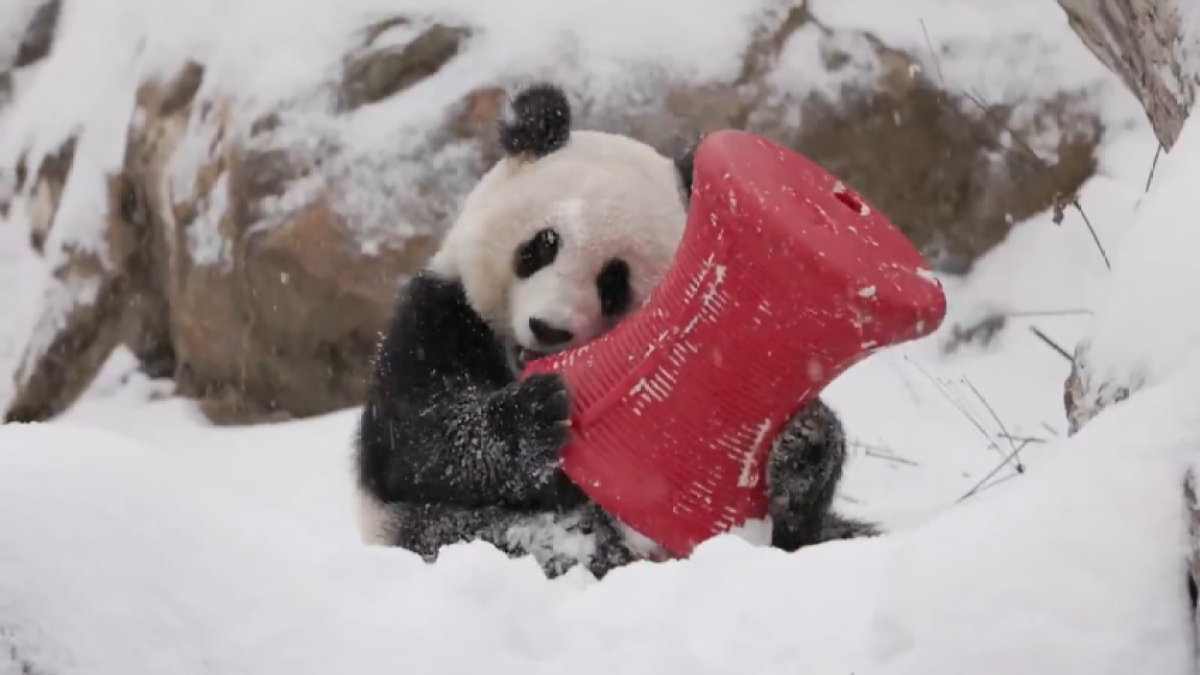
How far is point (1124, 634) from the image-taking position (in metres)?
0.93

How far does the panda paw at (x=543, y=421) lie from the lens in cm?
175

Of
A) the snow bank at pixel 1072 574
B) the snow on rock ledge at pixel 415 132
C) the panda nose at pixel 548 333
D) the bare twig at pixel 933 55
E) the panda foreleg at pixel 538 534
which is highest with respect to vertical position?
the snow bank at pixel 1072 574

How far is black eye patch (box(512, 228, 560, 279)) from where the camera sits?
2023 millimetres

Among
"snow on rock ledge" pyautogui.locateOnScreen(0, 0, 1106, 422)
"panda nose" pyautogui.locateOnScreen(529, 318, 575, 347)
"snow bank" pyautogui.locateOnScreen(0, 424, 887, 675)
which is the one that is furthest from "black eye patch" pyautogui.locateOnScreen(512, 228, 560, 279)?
"snow on rock ledge" pyautogui.locateOnScreen(0, 0, 1106, 422)

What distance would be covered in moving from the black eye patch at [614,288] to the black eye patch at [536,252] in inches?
3.9

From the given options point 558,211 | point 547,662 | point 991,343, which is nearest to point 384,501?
point 558,211

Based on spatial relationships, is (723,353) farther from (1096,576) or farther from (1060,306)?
(1060,306)

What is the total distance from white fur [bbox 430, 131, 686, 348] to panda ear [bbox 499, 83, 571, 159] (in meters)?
0.02

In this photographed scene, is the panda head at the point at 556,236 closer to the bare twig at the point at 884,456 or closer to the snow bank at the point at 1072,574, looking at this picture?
the snow bank at the point at 1072,574

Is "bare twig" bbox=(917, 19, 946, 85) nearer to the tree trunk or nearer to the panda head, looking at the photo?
the tree trunk

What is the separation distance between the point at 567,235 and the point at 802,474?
0.59 meters

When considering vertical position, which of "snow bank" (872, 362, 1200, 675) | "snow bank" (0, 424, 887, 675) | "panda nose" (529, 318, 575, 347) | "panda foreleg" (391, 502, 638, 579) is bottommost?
"panda foreleg" (391, 502, 638, 579)

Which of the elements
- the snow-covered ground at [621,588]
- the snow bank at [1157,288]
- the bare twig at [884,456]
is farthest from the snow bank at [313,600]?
the bare twig at [884,456]

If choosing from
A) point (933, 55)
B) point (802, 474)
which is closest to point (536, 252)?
point (802, 474)
